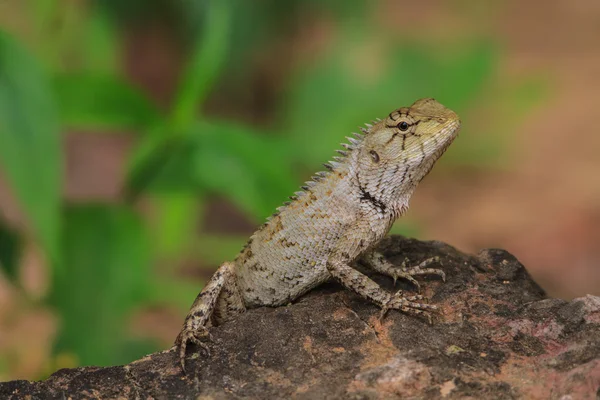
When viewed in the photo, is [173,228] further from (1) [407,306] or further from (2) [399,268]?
(1) [407,306]

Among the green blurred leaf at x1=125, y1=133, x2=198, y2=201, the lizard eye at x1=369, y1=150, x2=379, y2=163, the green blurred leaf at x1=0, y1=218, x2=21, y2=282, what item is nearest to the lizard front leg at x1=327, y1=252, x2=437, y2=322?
the lizard eye at x1=369, y1=150, x2=379, y2=163

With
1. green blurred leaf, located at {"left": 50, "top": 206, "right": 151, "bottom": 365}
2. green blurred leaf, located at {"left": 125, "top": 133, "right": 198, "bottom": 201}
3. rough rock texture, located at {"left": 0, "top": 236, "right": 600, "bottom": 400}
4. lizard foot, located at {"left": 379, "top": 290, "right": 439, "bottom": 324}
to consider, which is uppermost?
green blurred leaf, located at {"left": 125, "top": 133, "right": 198, "bottom": 201}

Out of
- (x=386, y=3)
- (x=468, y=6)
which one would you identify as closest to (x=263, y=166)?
(x=468, y=6)

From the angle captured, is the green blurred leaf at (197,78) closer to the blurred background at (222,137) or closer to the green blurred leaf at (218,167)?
the blurred background at (222,137)

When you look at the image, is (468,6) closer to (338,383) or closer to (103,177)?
(103,177)

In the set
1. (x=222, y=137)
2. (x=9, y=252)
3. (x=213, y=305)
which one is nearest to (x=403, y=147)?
(x=213, y=305)

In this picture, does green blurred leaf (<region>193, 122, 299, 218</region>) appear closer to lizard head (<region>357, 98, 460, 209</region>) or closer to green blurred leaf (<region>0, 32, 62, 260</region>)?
green blurred leaf (<region>0, 32, 62, 260</region>)

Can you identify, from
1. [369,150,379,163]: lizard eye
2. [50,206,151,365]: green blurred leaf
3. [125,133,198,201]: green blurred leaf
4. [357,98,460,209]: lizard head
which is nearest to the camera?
[357,98,460,209]: lizard head

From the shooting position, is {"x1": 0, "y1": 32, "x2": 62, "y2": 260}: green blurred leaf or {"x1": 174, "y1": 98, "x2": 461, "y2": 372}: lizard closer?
{"x1": 174, "y1": 98, "x2": 461, "y2": 372}: lizard

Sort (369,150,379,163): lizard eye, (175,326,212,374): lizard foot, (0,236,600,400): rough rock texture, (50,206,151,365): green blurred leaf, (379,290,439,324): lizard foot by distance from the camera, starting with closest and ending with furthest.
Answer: (0,236,600,400): rough rock texture < (175,326,212,374): lizard foot < (379,290,439,324): lizard foot < (369,150,379,163): lizard eye < (50,206,151,365): green blurred leaf
